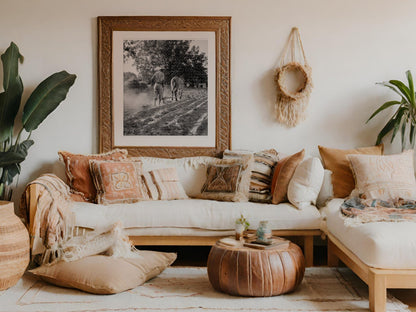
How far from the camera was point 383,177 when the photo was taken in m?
4.01

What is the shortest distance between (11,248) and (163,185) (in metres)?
1.46

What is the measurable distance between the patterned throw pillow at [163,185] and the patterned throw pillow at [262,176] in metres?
0.62

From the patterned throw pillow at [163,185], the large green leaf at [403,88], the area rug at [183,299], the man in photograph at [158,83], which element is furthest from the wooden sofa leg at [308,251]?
the man in photograph at [158,83]

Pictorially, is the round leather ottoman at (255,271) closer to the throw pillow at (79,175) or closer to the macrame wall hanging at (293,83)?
the throw pillow at (79,175)

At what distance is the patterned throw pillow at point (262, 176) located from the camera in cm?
423

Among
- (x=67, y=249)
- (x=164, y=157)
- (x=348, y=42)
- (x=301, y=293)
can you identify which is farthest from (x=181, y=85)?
(x=301, y=293)

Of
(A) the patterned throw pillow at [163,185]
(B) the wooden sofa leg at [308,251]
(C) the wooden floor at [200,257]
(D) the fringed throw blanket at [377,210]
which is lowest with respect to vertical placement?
(C) the wooden floor at [200,257]

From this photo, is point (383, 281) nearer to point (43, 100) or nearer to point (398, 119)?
point (398, 119)

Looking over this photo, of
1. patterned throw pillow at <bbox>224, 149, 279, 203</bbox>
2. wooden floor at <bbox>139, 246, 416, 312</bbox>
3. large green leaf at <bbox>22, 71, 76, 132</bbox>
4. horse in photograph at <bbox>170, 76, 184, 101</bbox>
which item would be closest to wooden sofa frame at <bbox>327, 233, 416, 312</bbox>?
wooden floor at <bbox>139, 246, 416, 312</bbox>

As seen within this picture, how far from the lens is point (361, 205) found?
3.68m

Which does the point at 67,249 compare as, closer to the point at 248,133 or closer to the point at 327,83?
the point at 248,133

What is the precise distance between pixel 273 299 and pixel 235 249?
0.38 meters

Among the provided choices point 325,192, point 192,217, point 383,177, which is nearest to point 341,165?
point 325,192

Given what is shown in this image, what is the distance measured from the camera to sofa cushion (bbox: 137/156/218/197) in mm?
4535
